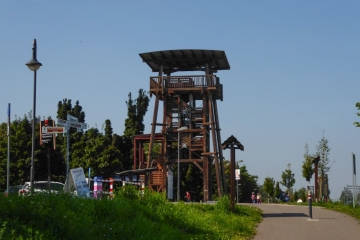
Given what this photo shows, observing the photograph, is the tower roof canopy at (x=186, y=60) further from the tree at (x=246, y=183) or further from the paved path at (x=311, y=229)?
the tree at (x=246, y=183)

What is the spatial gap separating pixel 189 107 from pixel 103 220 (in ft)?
110

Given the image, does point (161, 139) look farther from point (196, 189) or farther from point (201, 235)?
point (201, 235)

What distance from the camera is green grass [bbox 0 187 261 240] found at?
31.6 ft

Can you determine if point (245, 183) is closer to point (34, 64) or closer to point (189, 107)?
point (189, 107)

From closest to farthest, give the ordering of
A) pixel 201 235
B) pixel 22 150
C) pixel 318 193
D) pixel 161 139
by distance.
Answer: pixel 201 235 < pixel 318 193 < pixel 161 139 < pixel 22 150

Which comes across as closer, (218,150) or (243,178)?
(218,150)

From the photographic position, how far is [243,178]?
3187 inches

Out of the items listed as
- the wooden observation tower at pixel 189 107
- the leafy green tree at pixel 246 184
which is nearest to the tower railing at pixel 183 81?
the wooden observation tower at pixel 189 107

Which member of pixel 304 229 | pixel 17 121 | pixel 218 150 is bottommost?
pixel 304 229

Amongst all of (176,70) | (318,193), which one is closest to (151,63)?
(176,70)

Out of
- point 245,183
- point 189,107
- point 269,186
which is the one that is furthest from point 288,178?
point 189,107

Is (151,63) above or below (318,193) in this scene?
above

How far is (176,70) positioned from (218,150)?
659 centimetres

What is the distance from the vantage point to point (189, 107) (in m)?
45.4
